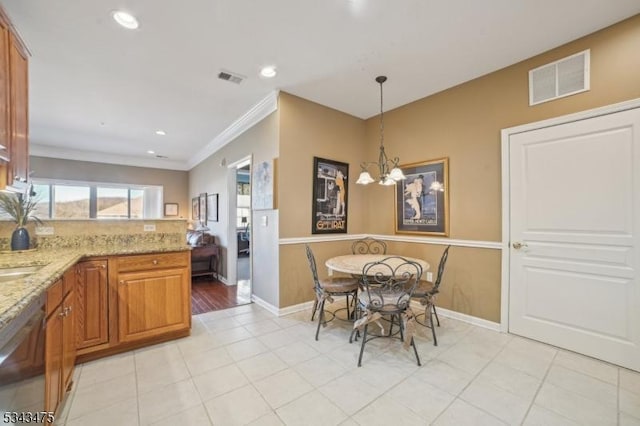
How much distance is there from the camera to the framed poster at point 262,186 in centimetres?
354

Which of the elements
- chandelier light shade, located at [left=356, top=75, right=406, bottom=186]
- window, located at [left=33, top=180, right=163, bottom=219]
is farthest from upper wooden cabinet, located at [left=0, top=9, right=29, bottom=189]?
window, located at [left=33, top=180, right=163, bottom=219]

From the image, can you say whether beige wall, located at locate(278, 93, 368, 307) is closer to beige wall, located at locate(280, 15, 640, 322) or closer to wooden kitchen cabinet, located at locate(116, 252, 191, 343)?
beige wall, located at locate(280, 15, 640, 322)

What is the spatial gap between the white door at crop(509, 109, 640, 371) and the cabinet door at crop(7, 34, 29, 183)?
4118 mm

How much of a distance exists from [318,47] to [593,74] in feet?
7.76

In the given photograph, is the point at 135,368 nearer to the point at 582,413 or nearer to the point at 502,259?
the point at 582,413

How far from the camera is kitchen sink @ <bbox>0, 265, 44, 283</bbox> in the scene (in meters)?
1.69

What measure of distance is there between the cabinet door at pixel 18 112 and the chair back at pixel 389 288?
2687mm

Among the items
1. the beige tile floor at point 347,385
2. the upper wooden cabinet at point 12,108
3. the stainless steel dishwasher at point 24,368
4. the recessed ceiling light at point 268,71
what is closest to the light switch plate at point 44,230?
the upper wooden cabinet at point 12,108

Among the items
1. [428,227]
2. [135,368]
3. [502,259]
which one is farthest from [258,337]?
[502,259]

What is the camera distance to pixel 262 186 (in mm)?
3729

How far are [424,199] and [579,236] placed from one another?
150 centimetres

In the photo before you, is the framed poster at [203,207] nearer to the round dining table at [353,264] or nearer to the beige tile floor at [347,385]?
the beige tile floor at [347,385]

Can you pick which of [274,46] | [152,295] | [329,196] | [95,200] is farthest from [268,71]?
[95,200]

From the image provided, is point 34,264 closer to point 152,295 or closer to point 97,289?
point 97,289
